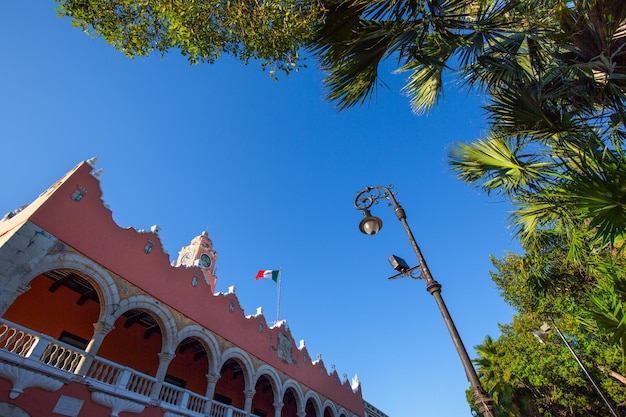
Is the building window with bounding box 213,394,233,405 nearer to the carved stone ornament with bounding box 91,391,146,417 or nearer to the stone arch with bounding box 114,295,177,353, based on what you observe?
the stone arch with bounding box 114,295,177,353

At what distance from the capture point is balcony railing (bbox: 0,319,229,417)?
759 cm

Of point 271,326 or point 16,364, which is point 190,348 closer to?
point 271,326

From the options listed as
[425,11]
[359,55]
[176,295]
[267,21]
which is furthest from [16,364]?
[425,11]

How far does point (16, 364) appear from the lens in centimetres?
721

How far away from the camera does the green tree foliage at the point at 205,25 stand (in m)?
5.19

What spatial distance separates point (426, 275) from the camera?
4.29 m

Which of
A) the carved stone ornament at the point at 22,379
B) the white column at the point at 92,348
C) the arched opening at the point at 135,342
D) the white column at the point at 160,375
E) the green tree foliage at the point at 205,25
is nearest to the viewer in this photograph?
the green tree foliage at the point at 205,25

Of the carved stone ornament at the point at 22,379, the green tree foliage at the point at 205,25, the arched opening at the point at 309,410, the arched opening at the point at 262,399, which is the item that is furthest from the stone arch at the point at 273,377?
the green tree foliage at the point at 205,25

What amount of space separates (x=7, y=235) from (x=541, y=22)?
12.1m

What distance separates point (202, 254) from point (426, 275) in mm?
25184

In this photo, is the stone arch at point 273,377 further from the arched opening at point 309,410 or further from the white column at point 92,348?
the white column at point 92,348

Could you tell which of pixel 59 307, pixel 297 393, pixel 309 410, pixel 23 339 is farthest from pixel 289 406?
pixel 23 339

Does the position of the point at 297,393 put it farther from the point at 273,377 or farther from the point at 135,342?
the point at 135,342

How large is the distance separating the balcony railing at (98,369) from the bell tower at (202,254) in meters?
15.2
